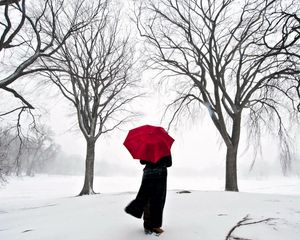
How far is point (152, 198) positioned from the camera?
4.01m

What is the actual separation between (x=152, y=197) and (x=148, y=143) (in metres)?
0.87

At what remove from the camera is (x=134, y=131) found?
4.07m

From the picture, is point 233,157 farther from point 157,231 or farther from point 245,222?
point 157,231

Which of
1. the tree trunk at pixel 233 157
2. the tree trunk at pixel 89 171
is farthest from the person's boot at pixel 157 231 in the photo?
the tree trunk at pixel 89 171

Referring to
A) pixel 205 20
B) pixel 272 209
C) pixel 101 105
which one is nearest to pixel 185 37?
pixel 205 20

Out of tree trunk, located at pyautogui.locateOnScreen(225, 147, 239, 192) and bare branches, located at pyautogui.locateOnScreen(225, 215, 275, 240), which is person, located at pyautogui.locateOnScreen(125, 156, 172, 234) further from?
tree trunk, located at pyautogui.locateOnScreen(225, 147, 239, 192)

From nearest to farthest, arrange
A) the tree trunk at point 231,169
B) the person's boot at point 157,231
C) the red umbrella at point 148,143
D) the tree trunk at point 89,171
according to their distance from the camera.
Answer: the red umbrella at point 148,143 → the person's boot at point 157,231 → the tree trunk at point 231,169 → the tree trunk at point 89,171

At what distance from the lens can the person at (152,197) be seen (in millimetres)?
3965

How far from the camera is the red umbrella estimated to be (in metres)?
3.83

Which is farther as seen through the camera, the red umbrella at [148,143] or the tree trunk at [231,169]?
the tree trunk at [231,169]

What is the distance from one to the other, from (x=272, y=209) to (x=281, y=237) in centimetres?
240

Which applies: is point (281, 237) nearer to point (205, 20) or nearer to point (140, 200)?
point (140, 200)

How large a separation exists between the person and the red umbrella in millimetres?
183

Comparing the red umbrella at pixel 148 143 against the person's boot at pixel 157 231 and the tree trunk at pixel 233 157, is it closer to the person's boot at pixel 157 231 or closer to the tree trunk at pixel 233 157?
the person's boot at pixel 157 231
